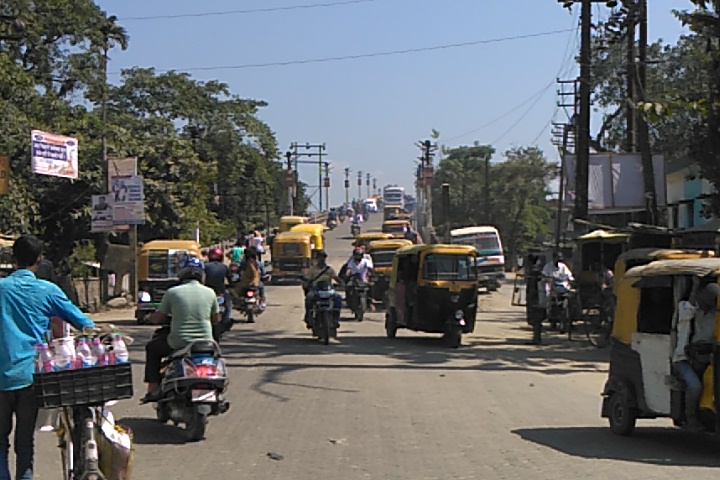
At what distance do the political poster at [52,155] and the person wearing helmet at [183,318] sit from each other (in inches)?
662

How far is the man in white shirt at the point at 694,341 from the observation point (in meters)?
9.47

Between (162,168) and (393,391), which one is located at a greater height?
(162,168)

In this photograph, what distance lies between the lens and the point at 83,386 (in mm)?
6645

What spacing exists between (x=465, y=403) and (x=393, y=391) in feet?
4.38

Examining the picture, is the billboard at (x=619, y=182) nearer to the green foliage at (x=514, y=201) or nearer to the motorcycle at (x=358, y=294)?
the motorcycle at (x=358, y=294)

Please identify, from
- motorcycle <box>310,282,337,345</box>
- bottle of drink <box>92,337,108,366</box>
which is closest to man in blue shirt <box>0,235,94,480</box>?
bottle of drink <box>92,337,108,366</box>

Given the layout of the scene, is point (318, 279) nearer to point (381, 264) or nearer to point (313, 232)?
point (381, 264)

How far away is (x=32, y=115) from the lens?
3469cm

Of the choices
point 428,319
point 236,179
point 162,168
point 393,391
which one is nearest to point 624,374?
point 393,391

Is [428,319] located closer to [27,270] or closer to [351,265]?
[351,265]

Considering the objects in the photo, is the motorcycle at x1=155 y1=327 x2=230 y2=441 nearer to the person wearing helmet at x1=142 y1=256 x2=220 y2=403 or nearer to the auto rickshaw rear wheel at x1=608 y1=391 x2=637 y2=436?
the person wearing helmet at x1=142 y1=256 x2=220 y2=403

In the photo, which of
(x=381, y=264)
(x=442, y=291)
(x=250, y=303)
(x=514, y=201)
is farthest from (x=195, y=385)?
(x=514, y=201)

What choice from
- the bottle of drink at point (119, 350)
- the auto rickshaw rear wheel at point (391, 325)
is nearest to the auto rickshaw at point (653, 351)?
the bottle of drink at point (119, 350)

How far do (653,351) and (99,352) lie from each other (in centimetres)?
578
